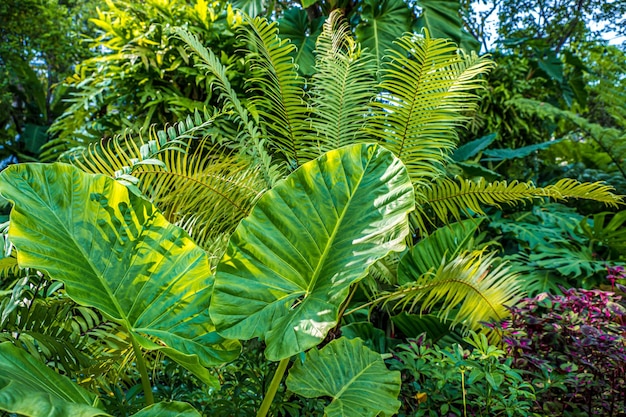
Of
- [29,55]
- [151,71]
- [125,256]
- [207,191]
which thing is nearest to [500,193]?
[207,191]

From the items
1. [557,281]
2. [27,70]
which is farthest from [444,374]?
[27,70]

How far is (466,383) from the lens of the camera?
1.69 metres

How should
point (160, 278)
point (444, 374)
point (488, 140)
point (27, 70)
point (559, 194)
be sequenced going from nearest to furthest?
point (160, 278) < point (444, 374) < point (559, 194) < point (488, 140) < point (27, 70)

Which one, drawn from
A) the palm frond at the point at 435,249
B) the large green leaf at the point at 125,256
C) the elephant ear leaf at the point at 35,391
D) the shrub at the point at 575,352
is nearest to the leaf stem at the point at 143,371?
the large green leaf at the point at 125,256

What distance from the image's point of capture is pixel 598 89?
495 cm

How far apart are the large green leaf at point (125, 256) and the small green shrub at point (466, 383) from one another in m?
0.70

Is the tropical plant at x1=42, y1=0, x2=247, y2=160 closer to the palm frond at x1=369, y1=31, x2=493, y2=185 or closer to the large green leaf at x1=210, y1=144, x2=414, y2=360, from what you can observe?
the palm frond at x1=369, y1=31, x2=493, y2=185

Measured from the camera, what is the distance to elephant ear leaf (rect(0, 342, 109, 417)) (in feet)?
2.83

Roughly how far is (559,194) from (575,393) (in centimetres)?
76

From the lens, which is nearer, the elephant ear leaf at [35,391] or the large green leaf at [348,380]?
the elephant ear leaf at [35,391]

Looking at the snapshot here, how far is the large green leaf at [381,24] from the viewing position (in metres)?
4.17

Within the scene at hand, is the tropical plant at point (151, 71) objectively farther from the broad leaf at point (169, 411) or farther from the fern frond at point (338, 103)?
the broad leaf at point (169, 411)

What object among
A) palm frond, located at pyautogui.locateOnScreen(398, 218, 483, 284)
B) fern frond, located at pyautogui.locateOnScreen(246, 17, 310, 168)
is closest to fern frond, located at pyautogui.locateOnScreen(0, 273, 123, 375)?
fern frond, located at pyautogui.locateOnScreen(246, 17, 310, 168)

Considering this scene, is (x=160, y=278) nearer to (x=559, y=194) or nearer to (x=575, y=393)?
(x=575, y=393)
